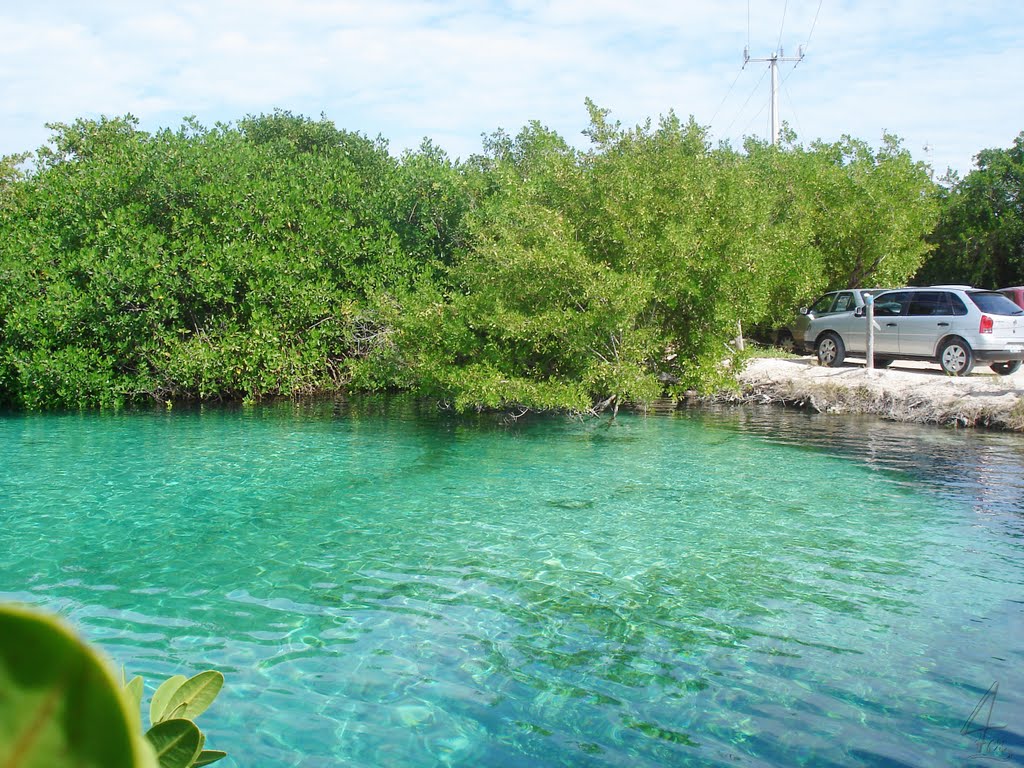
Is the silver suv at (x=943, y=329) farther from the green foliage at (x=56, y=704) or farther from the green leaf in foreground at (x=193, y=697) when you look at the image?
the green foliage at (x=56, y=704)

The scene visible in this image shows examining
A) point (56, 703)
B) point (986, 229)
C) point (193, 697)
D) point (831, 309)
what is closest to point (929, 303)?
point (831, 309)

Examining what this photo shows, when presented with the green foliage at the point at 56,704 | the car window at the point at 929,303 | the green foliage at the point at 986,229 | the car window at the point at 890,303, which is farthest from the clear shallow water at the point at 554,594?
the green foliage at the point at 986,229

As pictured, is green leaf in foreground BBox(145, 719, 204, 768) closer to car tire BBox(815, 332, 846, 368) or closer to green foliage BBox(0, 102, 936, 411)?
green foliage BBox(0, 102, 936, 411)

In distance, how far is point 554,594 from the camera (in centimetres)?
699

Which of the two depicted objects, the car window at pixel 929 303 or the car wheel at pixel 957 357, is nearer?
the car wheel at pixel 957 357

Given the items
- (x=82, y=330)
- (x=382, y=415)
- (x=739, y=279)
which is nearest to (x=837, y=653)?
(x=739, y=279)

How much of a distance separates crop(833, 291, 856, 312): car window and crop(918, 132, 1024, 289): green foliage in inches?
577

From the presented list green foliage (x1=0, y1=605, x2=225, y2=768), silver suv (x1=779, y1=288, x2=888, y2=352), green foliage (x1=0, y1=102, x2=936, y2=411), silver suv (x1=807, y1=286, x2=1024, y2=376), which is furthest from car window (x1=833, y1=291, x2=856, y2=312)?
green foliage (x1=0, y1=605, x2=225, y2=768)

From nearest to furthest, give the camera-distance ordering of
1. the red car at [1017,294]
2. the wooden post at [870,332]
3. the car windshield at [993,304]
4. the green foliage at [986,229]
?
1. the car windshield at [993,304]
2. the wooden post at [870,332]
3. the red car at [1017,294]
4. the green foliage at [986,229]

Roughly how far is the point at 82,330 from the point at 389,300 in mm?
6810

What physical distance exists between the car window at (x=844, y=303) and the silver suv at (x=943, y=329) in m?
0.37

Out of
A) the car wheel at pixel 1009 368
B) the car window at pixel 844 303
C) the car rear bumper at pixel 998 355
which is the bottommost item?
the car wheel at pixel 1009 368

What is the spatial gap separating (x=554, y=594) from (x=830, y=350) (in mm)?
15200

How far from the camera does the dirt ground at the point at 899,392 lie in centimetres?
1499
